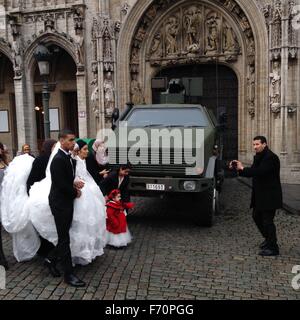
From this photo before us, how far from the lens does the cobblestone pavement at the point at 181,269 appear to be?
4.38 metres

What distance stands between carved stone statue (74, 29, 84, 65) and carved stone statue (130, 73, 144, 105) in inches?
91.4

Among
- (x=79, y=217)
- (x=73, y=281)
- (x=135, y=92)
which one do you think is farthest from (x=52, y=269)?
(x=135, y=92)

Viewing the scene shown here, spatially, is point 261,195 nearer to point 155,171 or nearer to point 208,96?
point 155,171

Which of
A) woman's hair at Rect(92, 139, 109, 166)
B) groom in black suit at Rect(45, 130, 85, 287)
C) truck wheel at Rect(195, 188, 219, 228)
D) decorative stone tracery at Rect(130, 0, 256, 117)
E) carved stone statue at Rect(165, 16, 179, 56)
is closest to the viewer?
groom in black suit at Rect(45, 130, 85, 287)

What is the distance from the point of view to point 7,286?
4.66m

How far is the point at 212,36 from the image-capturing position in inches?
613

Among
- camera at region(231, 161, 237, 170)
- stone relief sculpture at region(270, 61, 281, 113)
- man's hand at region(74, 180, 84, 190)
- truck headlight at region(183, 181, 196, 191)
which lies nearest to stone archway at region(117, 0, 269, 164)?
stone relief sculpture at region(270, 61, 281, 113)

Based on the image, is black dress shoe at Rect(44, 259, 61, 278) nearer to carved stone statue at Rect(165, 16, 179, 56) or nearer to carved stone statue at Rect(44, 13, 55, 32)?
carved stone statue at Rect(165, 16, 179, 56)

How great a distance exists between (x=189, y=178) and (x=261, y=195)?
1633 millimetres

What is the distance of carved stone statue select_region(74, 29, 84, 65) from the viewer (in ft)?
51.6

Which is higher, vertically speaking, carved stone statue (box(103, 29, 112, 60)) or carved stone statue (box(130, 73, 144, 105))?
carved stone statue (box(103, 29, 112, 60))

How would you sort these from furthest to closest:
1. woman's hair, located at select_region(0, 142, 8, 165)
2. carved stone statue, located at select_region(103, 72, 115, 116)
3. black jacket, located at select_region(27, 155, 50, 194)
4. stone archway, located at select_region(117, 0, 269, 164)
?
carved stone statue, located at select_region(103, 72, 115, 116) < stone archway, located at select_region(117, 0, 269, 164) < woman's hair, located at select_region(0, 142, 8, 165) < black jacket, located at select_region(27, 155, 50, 194)

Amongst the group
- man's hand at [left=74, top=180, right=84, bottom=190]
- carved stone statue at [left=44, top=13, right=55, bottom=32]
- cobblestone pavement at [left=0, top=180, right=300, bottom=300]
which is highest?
carved stone statue at [left=44, top=13, right=55, bottom=32]
